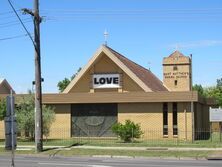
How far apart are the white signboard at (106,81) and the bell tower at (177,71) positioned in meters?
23.2

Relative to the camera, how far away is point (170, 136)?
126 ft

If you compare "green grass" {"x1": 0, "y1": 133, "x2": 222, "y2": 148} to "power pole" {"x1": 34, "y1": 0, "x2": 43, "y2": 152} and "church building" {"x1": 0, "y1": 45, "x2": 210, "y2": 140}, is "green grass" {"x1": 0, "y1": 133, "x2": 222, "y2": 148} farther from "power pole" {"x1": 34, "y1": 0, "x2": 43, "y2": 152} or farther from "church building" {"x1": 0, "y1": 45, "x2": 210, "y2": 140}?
"power pole" {"x1": 34, "y1": 0, "x2": 43, "y2": 152}

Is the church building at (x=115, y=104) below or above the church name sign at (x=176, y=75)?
below

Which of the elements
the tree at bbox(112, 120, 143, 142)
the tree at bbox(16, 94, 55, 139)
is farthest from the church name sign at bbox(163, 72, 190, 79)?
the tree at bbox(112, 120, 143, 142)

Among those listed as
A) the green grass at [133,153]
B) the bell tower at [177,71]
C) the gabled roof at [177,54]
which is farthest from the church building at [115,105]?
the gabled roof at [177,54]

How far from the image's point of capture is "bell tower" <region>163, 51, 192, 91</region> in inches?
2564

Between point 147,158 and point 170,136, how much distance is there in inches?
535

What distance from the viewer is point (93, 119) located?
133 ft

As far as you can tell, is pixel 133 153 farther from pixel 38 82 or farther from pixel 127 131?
pixel 127 131

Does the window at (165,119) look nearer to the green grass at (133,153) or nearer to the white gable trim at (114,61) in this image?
the white gable trim at (114,61)

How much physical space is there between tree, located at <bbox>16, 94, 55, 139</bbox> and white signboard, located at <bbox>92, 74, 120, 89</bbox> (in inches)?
252

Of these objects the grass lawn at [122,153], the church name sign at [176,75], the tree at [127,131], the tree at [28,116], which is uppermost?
the church name sign at [176,75]

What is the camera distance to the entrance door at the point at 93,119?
40.1m

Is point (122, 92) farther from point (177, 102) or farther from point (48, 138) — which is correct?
point (48, 138)
